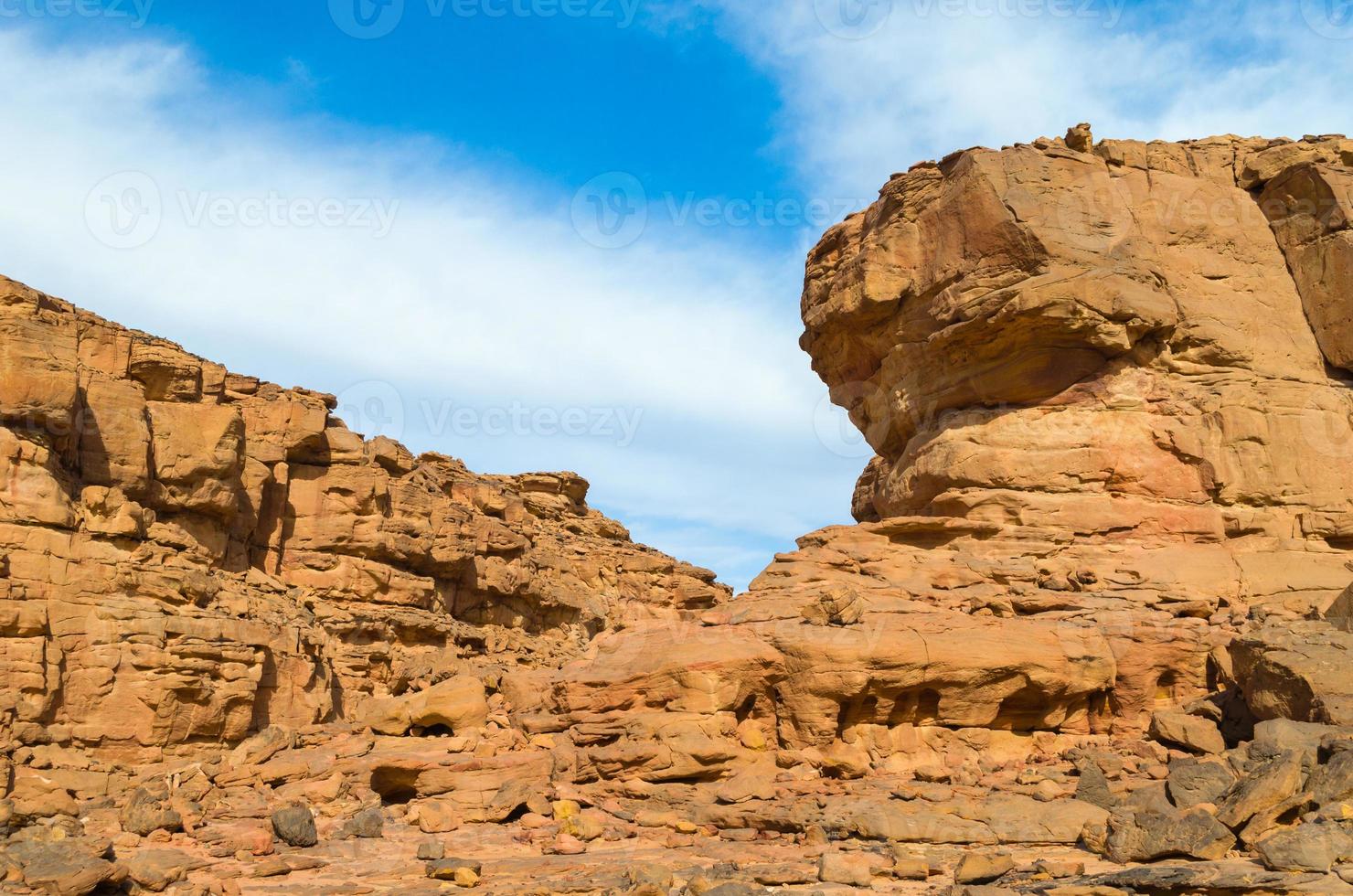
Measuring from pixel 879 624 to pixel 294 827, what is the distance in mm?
Answer: 9717

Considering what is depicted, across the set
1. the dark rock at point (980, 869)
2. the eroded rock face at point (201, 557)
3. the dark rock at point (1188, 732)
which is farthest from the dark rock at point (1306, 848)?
the eroded rock face at point (201, 557)

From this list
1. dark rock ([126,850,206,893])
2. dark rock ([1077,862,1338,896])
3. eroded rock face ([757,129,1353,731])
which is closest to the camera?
dark rock ([1077,862,1338,896])

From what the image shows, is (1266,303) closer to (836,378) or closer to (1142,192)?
(1142,192)

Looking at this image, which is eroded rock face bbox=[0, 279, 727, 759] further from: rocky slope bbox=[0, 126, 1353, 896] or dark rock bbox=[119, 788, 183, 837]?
dark rock bbox=[119, 788, 183, 837]

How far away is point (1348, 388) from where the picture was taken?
2381cm

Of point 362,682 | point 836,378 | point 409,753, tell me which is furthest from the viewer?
point 836,378

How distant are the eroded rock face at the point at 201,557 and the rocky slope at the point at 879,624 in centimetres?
9

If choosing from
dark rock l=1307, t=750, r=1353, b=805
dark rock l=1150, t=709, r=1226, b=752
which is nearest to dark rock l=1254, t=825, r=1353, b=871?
dark rock l=1307, t=750, r=1353, b=805

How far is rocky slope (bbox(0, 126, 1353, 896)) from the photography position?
50.6 feet

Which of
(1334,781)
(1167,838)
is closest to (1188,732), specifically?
(1334,781)

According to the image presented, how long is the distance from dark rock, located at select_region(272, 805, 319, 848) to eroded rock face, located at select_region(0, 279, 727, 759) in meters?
4.62

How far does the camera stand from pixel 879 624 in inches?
757

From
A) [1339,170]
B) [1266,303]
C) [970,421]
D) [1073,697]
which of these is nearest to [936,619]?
[1073,697]

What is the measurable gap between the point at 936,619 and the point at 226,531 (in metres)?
15.9
